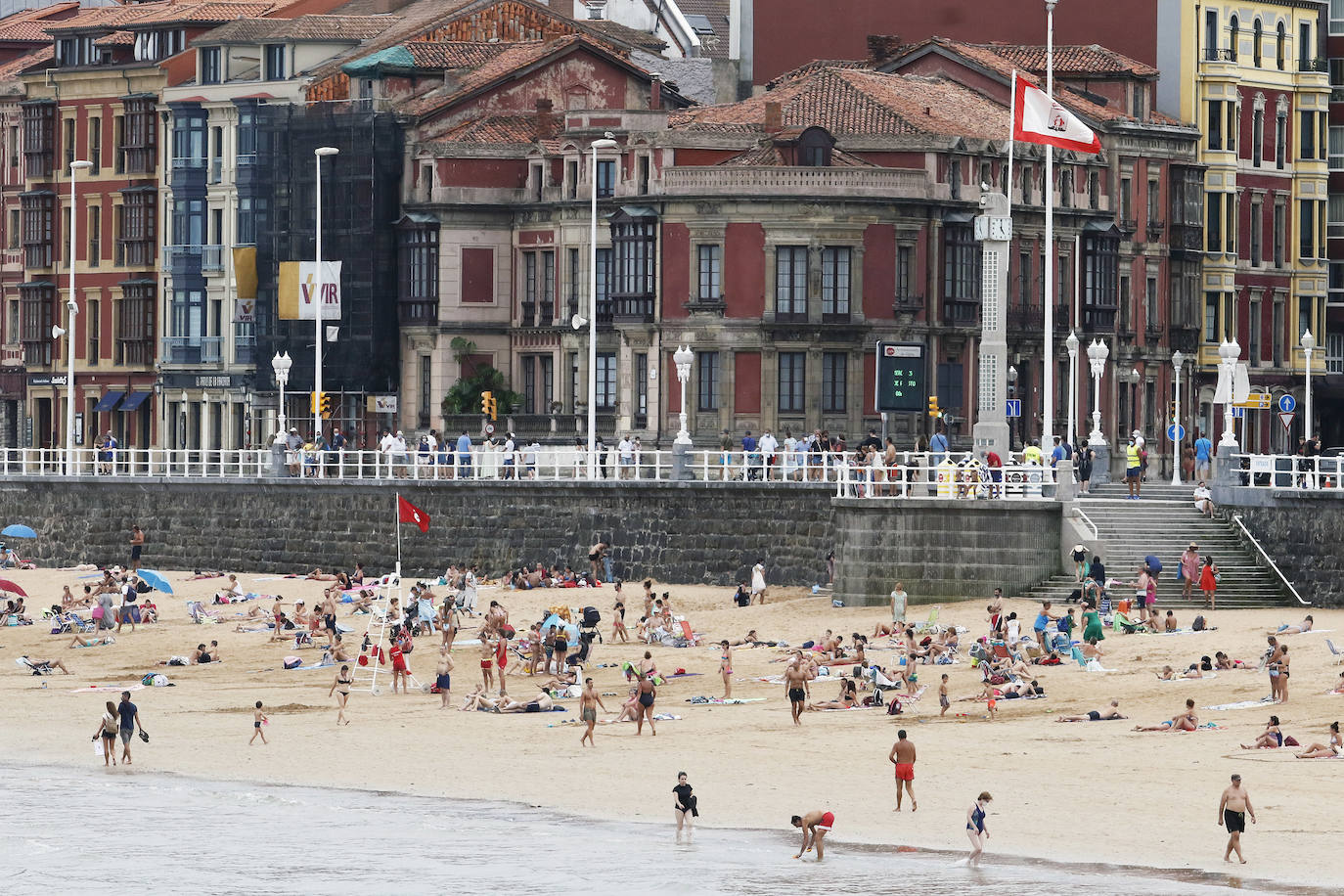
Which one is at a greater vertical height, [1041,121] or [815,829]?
[1041,121]

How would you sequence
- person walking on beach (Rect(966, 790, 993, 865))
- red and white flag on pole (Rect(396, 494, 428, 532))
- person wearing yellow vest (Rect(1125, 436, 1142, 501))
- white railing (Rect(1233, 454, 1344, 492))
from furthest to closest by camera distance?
person wearing yellow vest (Rect(1125, 436, 1142, 501)), red and white flag on pole (Rect(396, 494, 428, 532)), white railing (Rect(1233, 454, 1344, 492)), person walking on beach (Rect(966, 790, 993, 865))

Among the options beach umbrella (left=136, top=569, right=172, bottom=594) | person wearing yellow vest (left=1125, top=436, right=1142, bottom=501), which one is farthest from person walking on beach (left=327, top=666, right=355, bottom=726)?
person wearing yellow vest (left=1125, top=436, right=1142, bottom=501)

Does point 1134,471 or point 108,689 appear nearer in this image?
point 108,689

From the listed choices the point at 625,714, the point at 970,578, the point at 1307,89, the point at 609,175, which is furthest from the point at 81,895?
the point at 1307,89

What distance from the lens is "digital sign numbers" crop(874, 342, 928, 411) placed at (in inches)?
2987

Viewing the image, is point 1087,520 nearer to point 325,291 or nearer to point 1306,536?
point 1306,536

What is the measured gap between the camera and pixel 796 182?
8006 cm

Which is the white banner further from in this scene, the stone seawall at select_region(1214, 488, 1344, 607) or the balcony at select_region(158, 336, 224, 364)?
the stone seawall at select_region(1214, 488, 1344, 607)

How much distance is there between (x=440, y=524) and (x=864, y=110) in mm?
18331

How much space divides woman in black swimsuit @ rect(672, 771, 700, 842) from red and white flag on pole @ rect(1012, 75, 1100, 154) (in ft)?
71.6

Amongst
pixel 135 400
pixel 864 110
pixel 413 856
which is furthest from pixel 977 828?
pixel 135 400

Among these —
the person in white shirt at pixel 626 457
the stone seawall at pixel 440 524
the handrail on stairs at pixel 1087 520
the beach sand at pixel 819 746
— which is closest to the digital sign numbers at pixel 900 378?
the person in white shirt at pixel 626 457

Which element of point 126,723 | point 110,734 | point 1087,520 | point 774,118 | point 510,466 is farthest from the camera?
point 774,118

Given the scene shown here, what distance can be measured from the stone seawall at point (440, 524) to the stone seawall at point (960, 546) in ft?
12.4
